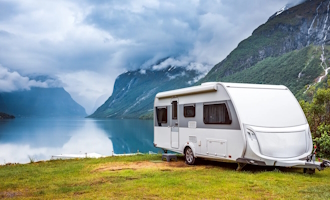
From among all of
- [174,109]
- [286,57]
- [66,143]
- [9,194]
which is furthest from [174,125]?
[286,57]

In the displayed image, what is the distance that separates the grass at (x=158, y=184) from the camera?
7.13m

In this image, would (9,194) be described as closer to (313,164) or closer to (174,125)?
(174,125)

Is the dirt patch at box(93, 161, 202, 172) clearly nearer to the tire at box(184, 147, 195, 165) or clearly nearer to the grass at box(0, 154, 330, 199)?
the grass at box(0, 154, 330, 199)

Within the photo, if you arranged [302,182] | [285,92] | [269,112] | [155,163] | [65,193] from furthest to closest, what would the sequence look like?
[155,163] → [285,92] → [269,112] → [302,182] → [65,193]

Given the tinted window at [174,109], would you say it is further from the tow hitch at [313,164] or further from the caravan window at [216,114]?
the tow hitch at [313,164]

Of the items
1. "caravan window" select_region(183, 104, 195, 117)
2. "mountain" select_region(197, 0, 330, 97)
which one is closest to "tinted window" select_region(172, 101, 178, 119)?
"caravan window" select_region(183, 104, 195, 117)

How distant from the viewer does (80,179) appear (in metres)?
9.42

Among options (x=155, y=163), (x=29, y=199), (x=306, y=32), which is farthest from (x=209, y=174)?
(x=306, y=32)

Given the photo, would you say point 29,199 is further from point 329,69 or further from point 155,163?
point 329,69

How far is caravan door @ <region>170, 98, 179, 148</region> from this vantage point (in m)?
13.1

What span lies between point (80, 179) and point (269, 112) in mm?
5637

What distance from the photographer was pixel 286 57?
15350 cm

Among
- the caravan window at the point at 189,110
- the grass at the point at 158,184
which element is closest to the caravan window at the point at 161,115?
the caravan window at the point at 189,110

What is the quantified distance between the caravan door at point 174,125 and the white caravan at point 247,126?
609 millimetres
